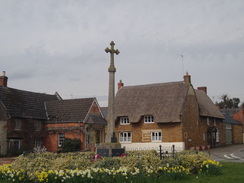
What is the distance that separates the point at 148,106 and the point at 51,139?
13.7m

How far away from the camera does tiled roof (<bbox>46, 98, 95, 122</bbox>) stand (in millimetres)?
37250

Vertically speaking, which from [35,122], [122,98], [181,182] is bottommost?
[181,182]

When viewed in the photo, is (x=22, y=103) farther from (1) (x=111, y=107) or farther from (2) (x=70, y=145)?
(1) (x=111, y=107)

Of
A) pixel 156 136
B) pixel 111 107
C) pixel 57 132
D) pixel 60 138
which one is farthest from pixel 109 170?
pixel 156 136

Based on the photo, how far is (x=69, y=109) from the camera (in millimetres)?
38844

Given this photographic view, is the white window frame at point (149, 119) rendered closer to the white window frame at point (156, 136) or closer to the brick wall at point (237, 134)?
the white window frame at point (156, 136)

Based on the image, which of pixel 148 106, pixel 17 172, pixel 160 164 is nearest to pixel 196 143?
pixel 148 106

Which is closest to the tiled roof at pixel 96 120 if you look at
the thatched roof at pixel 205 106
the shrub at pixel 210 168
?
the thatched roof at pixel 205 106

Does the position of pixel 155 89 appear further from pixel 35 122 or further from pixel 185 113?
pixel 35 122

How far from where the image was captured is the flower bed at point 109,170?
1120 centimetres

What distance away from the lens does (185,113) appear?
39344mm

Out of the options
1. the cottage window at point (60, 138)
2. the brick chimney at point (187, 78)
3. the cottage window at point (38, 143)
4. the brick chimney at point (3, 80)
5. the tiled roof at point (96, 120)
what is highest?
the brick chimney at point (187, 78)

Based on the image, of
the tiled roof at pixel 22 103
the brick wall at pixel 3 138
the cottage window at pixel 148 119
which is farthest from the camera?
the cottage window at pixel 148 119

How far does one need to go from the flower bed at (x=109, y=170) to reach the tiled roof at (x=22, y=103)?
840 inches
